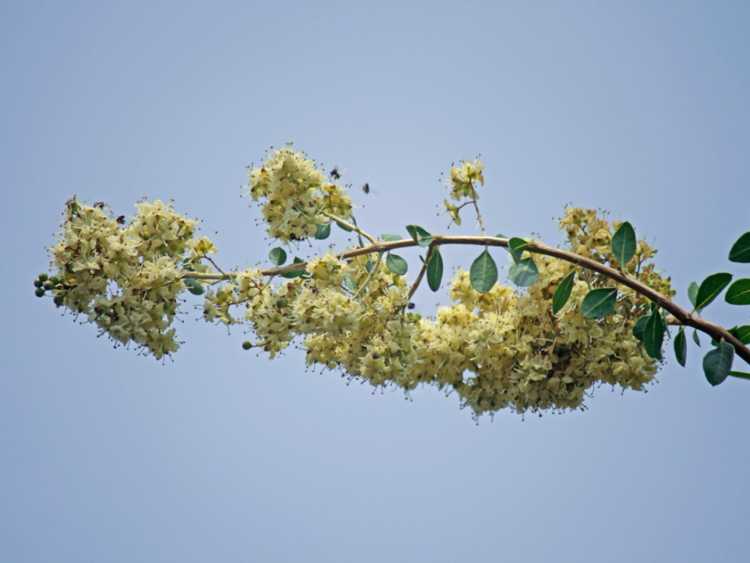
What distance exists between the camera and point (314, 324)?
4.58 m

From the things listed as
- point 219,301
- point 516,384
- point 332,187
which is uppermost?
point 332,187

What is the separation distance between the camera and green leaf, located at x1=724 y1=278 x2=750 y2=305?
4.64m

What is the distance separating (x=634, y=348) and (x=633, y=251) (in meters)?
0.55

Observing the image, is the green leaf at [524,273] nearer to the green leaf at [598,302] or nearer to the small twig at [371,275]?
the green leaf at [598,302]

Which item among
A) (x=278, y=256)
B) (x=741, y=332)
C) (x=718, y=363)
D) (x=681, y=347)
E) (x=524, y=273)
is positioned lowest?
(x=718, y=363)

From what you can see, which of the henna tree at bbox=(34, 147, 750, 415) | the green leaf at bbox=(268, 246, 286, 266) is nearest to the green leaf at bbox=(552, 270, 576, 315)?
the henna tree at bbox=(34, 147, 750, 415)

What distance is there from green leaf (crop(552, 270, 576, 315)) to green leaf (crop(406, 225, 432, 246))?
77 cm

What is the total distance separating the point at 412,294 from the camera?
4.91m

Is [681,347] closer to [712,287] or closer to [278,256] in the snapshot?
[712,287]

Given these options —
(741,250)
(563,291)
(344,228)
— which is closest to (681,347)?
(741,250)

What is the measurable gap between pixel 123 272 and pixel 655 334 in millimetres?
3027

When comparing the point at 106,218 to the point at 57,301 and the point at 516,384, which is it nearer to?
the point at 57,301

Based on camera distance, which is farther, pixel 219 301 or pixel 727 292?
pixel 219 301

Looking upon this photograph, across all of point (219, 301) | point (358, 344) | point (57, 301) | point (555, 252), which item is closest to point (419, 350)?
point (358, 344)
